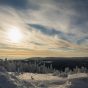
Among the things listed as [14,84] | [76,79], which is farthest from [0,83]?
[76,79]

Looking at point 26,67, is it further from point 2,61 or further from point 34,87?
point 34,87

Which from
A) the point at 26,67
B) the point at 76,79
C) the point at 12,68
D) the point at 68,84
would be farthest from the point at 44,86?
the point at 26,67

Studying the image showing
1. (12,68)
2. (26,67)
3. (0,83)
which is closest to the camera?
(0,83)

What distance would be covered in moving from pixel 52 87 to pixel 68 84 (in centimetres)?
99

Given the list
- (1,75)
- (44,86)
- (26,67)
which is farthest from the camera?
(26,67)

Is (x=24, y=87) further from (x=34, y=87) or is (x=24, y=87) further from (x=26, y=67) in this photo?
(x=26, y=67)

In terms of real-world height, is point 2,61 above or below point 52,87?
above

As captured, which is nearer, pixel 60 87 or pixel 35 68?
pixel 60 87

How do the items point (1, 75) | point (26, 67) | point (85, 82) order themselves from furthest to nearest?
1. point (26, 67)
2. point (85, 82)
3. point (1, 75)

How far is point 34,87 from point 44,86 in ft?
3.20

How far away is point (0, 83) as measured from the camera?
1319 centimetres

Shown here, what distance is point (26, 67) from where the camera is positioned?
29.2 metres

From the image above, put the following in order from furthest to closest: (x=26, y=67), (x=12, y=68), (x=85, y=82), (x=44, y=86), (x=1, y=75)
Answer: (x=26, y=67)
(x=12, y=68)
(x=85, y=82)
(x=44, y=86)
(x=1, y=75)

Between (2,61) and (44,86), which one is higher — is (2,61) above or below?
above
